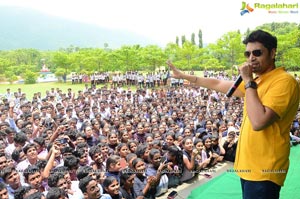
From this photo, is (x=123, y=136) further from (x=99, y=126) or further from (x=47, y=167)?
(x=47, y=167)

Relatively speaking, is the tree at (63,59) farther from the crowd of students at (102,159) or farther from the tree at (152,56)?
the crowd of students at (102,159)

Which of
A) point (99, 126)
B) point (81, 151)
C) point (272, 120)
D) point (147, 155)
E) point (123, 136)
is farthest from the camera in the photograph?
point (99, 126)

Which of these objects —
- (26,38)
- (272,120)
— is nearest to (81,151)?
(272,120)

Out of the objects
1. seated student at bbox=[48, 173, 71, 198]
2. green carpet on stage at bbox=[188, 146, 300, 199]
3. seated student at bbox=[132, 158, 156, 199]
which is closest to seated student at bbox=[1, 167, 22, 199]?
seated student at bbox=[48, 173, 71, 198]

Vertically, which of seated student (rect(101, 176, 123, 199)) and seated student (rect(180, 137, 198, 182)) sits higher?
seated student (rect(101, 176, 123, 199))

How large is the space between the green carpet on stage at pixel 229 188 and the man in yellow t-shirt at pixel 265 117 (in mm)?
2233

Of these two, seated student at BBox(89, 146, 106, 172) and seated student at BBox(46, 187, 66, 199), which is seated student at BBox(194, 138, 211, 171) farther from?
seated student at BBox(46, 187, 66, 199)

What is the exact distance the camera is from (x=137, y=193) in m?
3.11

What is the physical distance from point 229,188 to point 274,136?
8.57 ft

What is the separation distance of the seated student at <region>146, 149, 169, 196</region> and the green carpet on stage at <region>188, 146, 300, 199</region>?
38 cm

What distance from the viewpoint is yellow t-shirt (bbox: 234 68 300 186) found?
4.58 ft

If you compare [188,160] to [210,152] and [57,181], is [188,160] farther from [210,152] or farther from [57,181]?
[57,181]

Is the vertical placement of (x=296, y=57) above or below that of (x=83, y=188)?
above

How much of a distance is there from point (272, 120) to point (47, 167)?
2693 mm
